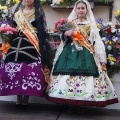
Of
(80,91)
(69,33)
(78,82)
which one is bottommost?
(80,91)

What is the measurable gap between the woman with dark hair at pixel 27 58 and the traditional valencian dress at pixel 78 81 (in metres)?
0.22

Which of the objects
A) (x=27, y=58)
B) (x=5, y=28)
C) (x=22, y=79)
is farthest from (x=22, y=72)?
(x=5, y=28)

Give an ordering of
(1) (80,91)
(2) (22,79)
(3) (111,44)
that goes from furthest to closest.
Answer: (3) (111,44) < (2) (22,79) < (1) (80,91)

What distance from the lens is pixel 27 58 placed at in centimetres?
484

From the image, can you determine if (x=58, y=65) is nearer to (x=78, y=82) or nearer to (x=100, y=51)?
(x=78, y=82)

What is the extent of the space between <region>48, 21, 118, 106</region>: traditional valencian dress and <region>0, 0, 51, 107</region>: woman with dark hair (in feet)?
0.73

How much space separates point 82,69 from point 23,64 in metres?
0.83

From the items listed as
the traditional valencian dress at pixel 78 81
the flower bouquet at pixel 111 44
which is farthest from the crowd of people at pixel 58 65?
the flower bouquet at pixel 111 44

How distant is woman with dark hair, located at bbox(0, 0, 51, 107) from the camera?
476 centimetres

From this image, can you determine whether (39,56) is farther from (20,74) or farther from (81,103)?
(81,103)

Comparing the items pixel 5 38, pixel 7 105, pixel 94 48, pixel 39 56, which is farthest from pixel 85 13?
pixel 7 105

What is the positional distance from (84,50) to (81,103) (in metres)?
0.74

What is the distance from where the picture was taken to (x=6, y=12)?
539 cm

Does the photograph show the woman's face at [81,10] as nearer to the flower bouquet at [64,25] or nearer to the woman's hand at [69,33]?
the flower bouquet at [64,25]
